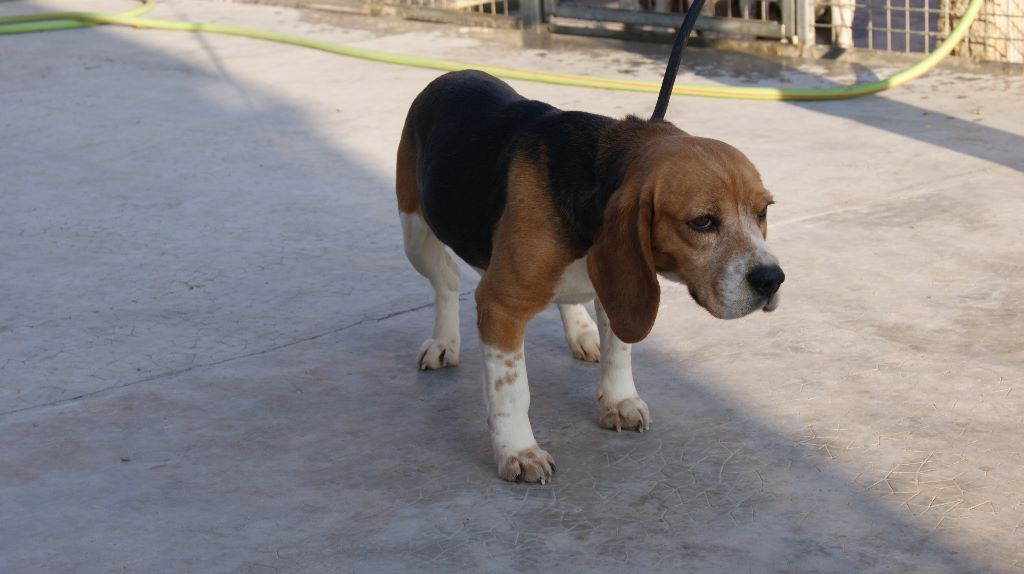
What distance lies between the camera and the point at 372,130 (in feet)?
24.5

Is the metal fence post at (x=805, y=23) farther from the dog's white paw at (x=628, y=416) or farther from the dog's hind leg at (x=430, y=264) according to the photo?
the dog's white paw at (x=628, y=416)

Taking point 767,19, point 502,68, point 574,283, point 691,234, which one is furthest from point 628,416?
point 767,19

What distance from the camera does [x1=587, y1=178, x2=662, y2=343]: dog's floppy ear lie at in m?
3.19

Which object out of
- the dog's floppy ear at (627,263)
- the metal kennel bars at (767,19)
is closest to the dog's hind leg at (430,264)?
the dog's floppy ear at (627,263)

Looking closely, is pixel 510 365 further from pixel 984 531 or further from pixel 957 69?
pixel 957 69

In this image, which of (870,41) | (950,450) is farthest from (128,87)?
(950,450)

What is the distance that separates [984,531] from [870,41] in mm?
6012

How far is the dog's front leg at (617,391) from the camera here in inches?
153

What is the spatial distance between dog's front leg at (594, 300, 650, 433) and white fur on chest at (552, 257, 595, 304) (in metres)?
0.31

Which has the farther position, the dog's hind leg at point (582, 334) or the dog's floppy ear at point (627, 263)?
the dog's hind leg at point (582, 334)

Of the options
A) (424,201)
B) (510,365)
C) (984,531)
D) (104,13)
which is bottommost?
(984,531)

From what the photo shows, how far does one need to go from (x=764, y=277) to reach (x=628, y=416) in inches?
34.8

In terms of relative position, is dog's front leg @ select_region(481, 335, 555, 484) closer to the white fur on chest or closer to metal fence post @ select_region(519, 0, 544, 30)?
the white fur on chest

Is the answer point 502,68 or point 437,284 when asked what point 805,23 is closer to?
point 502,68
